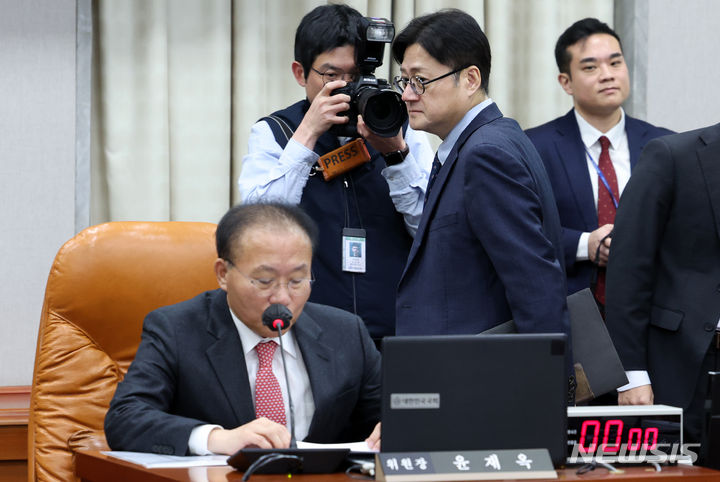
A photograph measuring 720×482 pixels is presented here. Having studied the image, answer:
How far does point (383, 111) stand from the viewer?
213 cm

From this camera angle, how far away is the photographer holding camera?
2.12 meters

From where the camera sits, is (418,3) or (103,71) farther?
(418,3)

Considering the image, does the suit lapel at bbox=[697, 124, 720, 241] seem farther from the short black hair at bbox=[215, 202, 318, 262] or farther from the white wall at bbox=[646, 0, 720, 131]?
the white wall at bbox=[646, 0, 720, 131]

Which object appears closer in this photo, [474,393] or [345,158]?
[474,393]

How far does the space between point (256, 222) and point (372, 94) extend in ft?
1.70

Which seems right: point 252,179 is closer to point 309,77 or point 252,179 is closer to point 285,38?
point 309,77

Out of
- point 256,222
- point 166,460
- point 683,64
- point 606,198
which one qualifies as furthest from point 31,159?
point 683,64

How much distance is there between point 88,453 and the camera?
1564 mm

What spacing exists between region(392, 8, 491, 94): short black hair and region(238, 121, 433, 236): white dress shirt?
0.28 metres

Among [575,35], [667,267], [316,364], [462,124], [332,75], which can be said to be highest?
[575,35]

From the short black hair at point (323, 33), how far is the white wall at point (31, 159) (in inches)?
34.8

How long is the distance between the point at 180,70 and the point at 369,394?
1421mm

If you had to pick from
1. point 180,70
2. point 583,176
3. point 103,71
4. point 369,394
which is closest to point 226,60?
point 180,70

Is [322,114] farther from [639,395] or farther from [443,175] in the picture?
[639,395]
